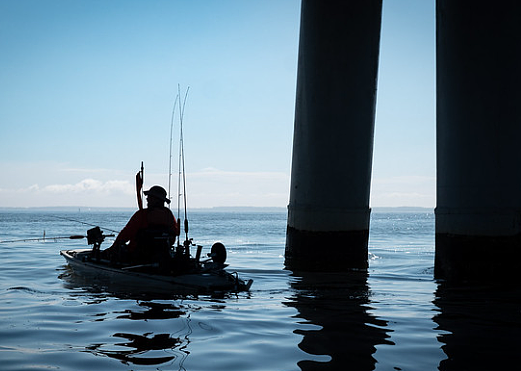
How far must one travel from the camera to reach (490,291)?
12750mm

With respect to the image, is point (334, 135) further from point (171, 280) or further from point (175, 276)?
point (171, 280)

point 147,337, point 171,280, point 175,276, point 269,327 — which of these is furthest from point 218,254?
point 147,337

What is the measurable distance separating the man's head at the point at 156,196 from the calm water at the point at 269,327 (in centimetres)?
226

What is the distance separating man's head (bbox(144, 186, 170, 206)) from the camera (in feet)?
44.2

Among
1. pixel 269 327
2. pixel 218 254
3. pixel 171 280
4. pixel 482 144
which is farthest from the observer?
pixel 482 144

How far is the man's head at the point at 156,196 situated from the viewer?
530 inches

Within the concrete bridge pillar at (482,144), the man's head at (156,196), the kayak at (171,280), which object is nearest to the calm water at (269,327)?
the kayak at (171,280)

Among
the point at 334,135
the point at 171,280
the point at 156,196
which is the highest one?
the point at 334,135

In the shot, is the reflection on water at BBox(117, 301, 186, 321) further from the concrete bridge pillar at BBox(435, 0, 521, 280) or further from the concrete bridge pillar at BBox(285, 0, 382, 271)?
the concrete bridge pillar at BBox(435, 0, 521, 280)

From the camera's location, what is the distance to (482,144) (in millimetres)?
13914

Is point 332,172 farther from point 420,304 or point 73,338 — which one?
point 73,338

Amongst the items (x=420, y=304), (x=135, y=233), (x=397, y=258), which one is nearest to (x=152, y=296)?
(x=135, y=233)

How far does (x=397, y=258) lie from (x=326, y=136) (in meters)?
8.70

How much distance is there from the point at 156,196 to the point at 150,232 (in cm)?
84
